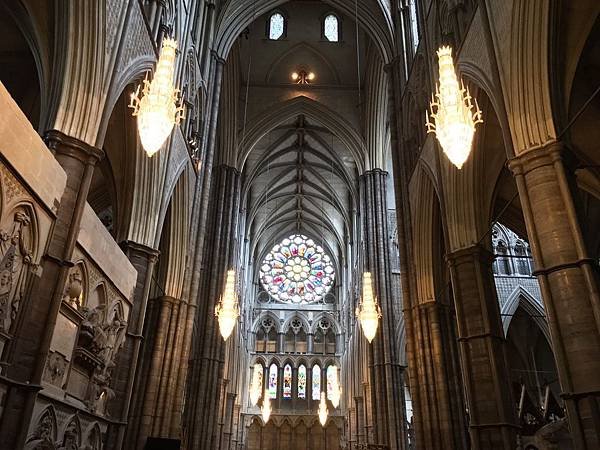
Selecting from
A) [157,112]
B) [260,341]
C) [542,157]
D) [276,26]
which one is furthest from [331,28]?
[260,341]

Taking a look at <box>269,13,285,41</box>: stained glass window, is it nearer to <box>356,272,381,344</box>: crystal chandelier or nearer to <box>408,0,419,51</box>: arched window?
<box>408,0,419,51</box>: arched window

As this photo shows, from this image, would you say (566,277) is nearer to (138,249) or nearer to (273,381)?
(138,249)

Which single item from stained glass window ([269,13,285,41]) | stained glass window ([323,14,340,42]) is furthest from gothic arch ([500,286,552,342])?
stained glass window ([269,13,285,41])

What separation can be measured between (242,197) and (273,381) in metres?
14.8

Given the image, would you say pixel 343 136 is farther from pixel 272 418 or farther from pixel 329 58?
pixel 272 418

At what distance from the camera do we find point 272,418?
120ft

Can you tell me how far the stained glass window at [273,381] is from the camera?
124 ft

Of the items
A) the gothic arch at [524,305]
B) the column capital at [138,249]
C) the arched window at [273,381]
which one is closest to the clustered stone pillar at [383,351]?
the gothic arch at [524,305]

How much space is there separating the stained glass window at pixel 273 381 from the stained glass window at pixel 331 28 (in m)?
23.5

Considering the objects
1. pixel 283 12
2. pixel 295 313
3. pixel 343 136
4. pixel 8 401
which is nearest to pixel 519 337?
pixel 343 136

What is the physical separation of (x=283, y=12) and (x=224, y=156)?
28.4ft

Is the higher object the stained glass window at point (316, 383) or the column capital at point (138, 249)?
the stained glass window at point (316, 383)

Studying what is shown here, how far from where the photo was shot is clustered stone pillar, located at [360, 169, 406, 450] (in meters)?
20.7

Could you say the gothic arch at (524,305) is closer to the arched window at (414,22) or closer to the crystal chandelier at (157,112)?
the arched window at (414,22)
